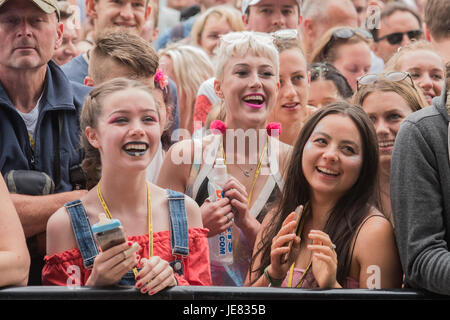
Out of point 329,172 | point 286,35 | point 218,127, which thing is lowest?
point 329,172

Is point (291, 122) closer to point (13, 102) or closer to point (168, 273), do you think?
point (13, 102)

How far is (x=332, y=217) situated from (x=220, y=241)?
53cm

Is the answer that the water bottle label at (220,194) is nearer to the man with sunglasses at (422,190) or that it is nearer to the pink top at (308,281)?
the pink top at (308,281)

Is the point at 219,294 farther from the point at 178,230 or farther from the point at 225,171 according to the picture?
the point at 225,171

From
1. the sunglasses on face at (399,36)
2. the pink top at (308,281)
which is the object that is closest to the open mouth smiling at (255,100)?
the pink top at (308,281)

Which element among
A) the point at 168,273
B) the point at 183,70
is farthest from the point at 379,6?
the point at 168,273

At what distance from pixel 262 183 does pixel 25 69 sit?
3.47ft

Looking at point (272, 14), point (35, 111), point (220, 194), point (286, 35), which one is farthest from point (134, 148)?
point (272, 14)

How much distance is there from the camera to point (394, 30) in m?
4.39

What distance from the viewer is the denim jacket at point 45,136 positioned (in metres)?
2.49

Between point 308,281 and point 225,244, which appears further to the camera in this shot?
point 225,244

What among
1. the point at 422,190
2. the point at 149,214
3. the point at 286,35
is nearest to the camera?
the point at 422,190

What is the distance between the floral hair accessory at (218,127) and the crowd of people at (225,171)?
0.01 m

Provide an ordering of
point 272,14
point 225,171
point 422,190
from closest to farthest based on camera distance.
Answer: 1. point 422,190
2. point 225,171
3. point 272,14
